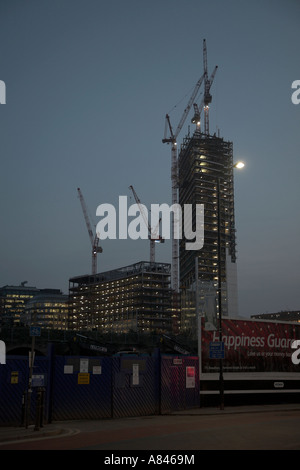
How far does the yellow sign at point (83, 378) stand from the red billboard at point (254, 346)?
7321mm

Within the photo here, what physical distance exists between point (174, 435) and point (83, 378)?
6.63m

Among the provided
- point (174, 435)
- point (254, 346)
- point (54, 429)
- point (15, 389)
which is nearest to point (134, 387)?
point (15, 389)

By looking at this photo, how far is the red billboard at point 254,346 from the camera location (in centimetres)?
2545

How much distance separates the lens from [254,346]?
2694 cm

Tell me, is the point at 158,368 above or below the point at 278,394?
above

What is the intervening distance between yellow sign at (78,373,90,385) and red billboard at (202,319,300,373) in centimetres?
732

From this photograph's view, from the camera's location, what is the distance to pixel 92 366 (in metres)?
20.0

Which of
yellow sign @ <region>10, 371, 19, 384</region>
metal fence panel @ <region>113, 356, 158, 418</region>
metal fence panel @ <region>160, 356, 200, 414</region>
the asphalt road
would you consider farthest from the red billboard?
yellow sign @ <region>10, 371, 19, 384</region>

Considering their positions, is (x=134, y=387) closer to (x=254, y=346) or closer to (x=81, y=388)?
(x=81, y=388)

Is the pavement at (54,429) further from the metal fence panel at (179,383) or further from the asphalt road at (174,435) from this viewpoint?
the metal fence panel at (179,383)

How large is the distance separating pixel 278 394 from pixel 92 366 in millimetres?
12629
